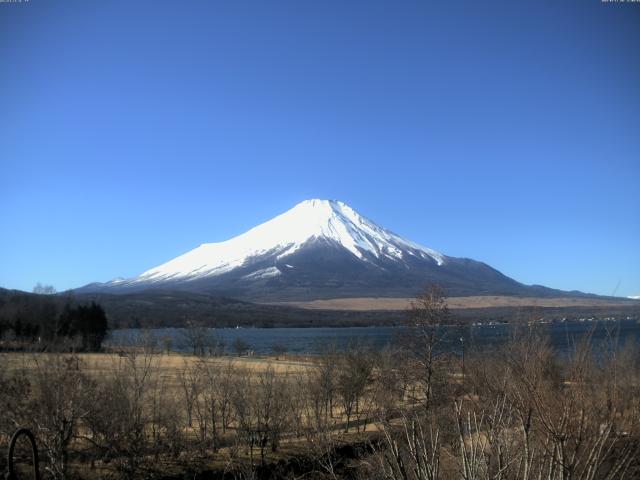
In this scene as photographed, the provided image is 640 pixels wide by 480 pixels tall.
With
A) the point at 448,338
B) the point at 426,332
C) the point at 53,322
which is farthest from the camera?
the point at 53,322

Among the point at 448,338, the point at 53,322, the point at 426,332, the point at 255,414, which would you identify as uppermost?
the point at 426,332

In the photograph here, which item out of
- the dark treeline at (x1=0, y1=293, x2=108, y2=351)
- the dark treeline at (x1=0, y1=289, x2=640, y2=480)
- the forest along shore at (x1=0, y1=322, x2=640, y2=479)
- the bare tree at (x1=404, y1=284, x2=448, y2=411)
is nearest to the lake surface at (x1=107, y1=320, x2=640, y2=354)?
A: the dark treeline at (x1=0, y1=289, x2=640, y2=480)

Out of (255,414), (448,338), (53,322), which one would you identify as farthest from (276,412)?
(53,322)

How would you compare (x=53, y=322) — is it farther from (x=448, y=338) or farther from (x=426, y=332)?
(x=426, y=332)

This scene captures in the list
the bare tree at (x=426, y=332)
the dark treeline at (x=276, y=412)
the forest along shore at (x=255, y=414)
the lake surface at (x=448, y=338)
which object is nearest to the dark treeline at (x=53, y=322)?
the lake surface at (x=448, y=338)

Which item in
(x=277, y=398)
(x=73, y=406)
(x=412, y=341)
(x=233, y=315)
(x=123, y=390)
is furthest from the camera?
(x=233, y=315)

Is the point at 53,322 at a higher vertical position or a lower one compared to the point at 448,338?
lower

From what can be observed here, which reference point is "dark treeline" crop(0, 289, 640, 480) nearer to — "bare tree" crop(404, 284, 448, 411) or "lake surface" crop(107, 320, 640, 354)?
"bare tree" crop(404, 284, 448, 411)

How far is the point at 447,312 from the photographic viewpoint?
2631cm

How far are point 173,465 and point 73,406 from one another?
5.54 m

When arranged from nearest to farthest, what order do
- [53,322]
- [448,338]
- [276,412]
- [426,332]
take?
[276,412] < [426,332] < [448,338] < [53,322]

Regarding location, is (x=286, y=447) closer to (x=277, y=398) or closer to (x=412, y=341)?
(x=277, y=398)

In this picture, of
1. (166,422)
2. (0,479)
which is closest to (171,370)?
(166,422)

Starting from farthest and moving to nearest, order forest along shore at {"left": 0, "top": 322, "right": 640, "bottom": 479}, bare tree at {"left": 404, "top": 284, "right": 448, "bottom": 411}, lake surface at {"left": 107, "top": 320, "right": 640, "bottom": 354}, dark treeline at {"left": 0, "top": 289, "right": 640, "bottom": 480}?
1. bare tree at {"left": 404, "top": 284, "right": 448, "bottom": 411}
2. forest along shore at {"left": 0, "top": 322, "right": 640, "bottom": 479}
3. lake surface at {"left": 107, "top": 320, "right": 640, "bottom": 354}
4. dark treeline at {"left": 0, "top": 289, "right": 640, "bottom": 480}
